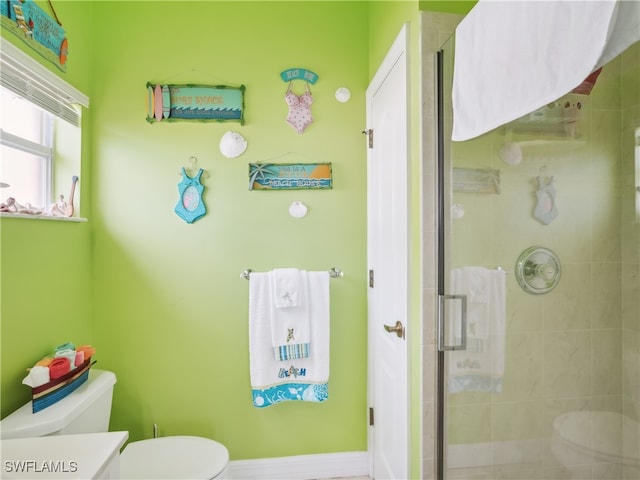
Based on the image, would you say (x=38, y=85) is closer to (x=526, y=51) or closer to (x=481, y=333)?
(x=526, y=51)

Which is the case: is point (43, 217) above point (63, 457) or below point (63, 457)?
above

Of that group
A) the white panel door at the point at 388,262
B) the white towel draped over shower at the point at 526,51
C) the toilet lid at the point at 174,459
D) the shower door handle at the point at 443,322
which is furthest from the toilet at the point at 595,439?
the toilet lid at the point at 174,459

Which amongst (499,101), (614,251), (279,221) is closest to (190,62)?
(279,221)

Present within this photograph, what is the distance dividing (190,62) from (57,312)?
1.35 metres

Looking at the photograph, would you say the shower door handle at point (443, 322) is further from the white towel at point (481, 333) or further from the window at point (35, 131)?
the window at point (35, 131)

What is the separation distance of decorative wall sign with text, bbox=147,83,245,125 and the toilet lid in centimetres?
152

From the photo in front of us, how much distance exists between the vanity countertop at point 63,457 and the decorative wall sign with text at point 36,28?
1.41 m

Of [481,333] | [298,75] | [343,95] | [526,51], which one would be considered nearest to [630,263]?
[481,333]

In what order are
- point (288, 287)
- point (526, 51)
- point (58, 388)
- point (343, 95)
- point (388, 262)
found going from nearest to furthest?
point (526, 51)
point (58, 388)
point (388, 262)
point (288, 287)
point (343, 95)

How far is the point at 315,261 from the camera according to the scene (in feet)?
6.23

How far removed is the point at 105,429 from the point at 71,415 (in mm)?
340

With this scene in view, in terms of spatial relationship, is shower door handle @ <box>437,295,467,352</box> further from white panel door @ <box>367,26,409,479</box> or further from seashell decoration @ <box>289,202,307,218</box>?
seashell decoration @ <box>289,202,307,218</box>

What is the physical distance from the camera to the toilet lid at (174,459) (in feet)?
4.41

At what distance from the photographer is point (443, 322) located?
1208 millimetres
